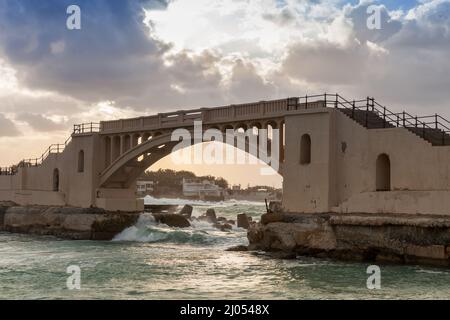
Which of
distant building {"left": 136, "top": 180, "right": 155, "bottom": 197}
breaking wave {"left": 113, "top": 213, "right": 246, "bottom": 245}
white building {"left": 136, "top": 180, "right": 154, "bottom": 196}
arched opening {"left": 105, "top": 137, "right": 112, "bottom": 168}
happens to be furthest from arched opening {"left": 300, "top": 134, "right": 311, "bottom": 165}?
distant building {"left": 136, "top": 180, "right": 155, "bottom": 197}

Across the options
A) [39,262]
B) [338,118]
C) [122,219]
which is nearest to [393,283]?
[338,118]

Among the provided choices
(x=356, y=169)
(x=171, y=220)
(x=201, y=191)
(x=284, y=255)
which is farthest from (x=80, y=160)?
(x=201, y=191)

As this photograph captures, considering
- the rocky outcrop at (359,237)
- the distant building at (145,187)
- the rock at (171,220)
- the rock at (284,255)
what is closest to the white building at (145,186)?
the distant building at (145,187)

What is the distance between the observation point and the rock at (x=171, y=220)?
42406 mm

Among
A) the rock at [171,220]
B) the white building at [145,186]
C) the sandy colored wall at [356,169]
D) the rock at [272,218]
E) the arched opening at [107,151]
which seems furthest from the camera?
the white building at [145,186]

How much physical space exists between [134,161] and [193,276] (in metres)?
19.2

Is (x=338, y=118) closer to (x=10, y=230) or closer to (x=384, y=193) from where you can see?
(x=384, y=193)

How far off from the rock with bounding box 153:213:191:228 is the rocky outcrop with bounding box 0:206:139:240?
179 centimetres

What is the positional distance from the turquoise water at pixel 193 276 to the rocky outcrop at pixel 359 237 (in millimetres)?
722

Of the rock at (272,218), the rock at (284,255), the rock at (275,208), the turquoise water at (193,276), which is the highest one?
the rock at (275,208)

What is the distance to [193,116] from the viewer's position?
3538 centimetres

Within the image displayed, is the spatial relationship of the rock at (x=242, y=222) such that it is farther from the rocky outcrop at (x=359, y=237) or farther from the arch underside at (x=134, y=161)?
the rocky outcrop at (x=359, y=237)

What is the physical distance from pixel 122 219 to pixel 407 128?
19.7 m

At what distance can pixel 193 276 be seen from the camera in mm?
22969
